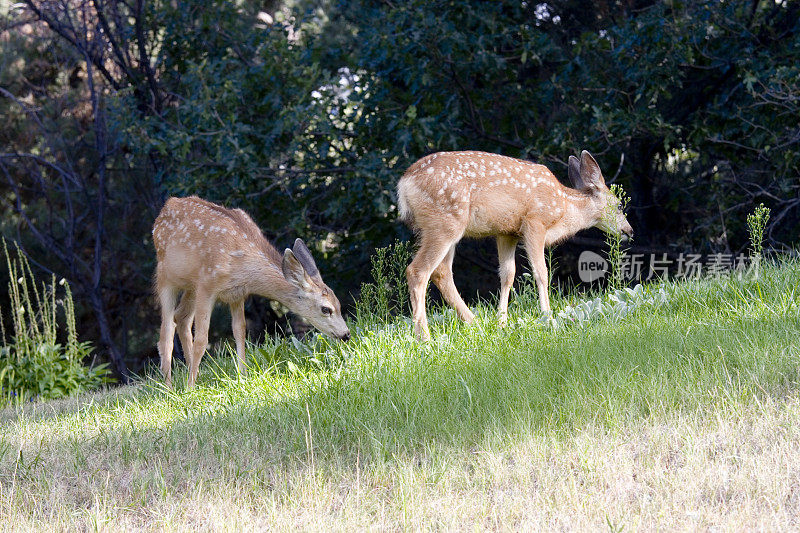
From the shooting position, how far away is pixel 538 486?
4.31 m

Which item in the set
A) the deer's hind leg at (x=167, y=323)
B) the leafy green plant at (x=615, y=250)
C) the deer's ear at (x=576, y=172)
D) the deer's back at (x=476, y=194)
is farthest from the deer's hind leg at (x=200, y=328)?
the deer's ear at (x=576, y=172)

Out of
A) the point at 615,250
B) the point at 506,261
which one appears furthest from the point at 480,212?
the point at 615,250

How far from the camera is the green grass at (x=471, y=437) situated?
4.13 meters

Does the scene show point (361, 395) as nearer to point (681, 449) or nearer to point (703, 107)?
point (681, 449)

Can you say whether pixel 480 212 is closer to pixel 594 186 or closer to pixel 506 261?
pixel 506 261

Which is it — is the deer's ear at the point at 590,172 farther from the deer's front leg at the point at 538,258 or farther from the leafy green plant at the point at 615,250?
the deer's front leg at the point at 538,258

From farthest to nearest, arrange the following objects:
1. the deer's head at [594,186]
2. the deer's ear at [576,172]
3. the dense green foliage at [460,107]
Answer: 1. the dense green foliage at [460,107]
2. the deer's ear at [576,172]
3. the deer's head at [594,186]

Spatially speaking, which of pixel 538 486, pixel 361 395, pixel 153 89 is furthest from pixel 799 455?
pixel 153 89

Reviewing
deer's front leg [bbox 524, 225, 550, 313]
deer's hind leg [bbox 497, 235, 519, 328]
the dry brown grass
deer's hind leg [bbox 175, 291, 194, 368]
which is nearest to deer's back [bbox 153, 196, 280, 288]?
deer's hind leg [bbox 175, 291, 194, 368]

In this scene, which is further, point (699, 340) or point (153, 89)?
point (153, 89)

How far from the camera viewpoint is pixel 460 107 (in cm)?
1106

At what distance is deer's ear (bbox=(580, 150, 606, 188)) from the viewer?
8.03 m

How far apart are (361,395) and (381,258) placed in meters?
1.62

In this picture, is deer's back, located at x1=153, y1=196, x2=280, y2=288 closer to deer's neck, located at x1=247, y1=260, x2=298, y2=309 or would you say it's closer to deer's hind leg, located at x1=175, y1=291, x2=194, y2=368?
deer's neck, located at x1=247, y1=260, x2=298, y2=309
